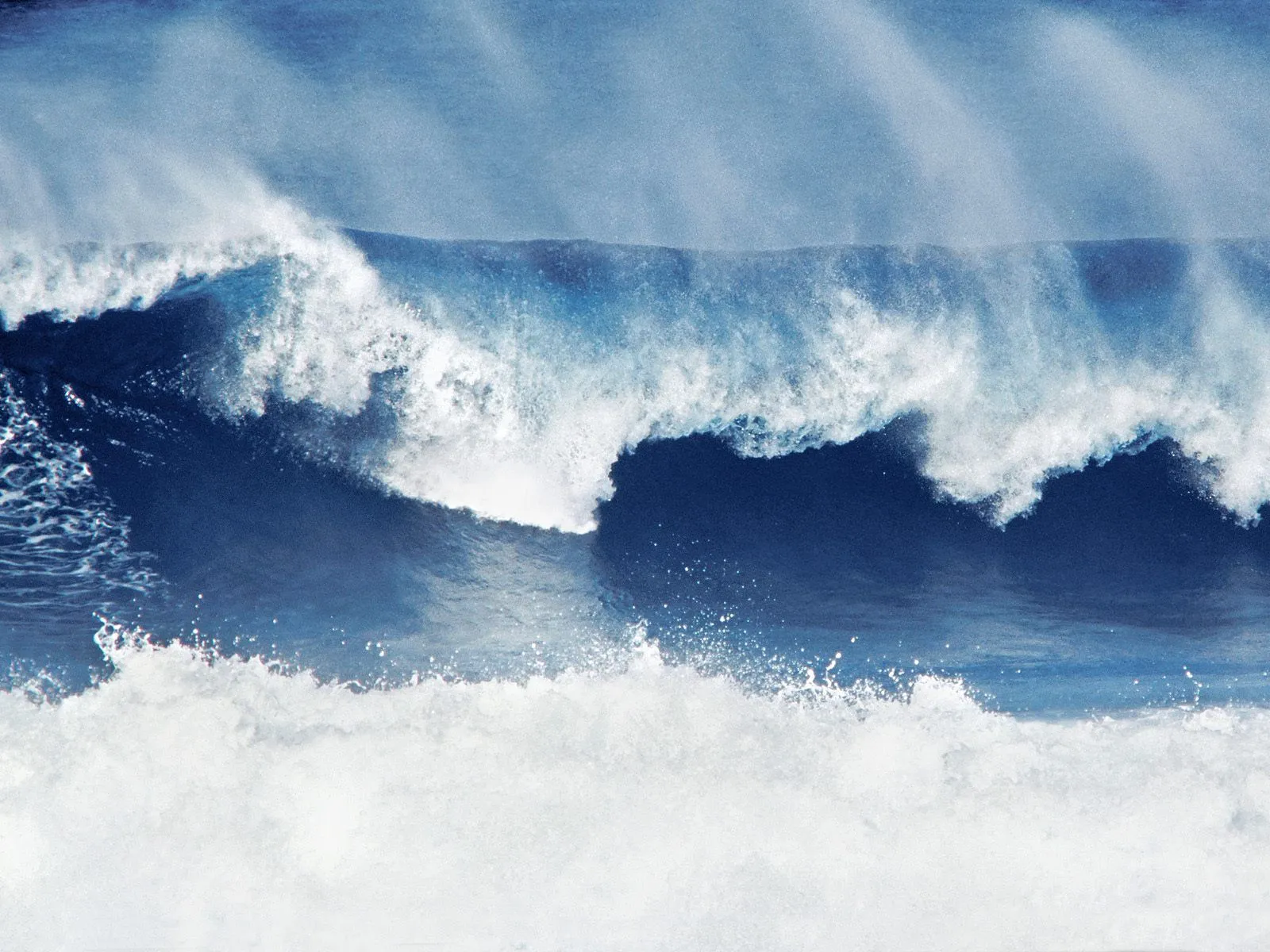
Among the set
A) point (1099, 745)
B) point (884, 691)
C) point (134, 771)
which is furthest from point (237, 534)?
point (1099, 745)

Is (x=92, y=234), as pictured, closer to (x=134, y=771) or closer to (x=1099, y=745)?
Answer: (x=134, y=771)

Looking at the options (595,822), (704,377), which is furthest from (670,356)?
(595,822)

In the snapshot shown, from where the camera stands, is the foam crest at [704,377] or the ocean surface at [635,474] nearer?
the ocean surface at [635,474]

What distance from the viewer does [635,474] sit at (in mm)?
6613

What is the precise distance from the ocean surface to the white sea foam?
25 millimetres

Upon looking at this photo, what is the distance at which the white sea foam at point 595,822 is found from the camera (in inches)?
204

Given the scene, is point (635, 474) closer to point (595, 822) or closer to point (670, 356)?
point (670, 356)

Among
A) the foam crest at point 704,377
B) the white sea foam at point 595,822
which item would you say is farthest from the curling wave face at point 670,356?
the white sea foam at point 595,822

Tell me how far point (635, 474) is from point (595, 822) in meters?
2.21

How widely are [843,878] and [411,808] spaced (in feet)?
7.40

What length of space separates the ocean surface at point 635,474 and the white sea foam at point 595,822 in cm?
2

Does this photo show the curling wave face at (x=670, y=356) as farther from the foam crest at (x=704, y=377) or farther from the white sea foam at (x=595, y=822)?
the white sea foam at (x=595, y=822)

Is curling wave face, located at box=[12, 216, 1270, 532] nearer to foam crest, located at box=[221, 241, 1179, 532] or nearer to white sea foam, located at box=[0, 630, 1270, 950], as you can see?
foam crest, located at box=[221, 241, 1179, 532]

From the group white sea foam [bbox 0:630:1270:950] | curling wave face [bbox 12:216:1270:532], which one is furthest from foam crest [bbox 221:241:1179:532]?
white sea foam [bbox 0:630:1270:950]
